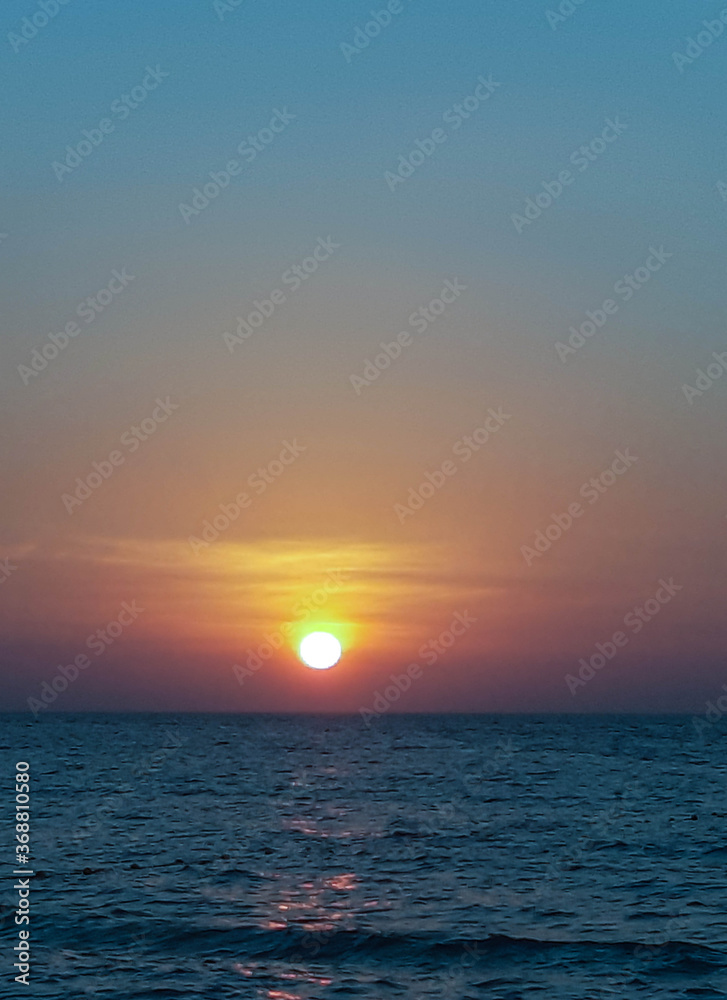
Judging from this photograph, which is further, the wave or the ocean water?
the wave

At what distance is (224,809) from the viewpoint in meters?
51.4

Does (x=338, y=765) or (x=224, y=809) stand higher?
(x=338, y=765)

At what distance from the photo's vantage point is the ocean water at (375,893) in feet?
76.1

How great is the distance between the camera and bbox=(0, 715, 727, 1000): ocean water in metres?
23.2

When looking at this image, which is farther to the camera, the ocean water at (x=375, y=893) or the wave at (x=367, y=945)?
the wave at (x=367, y=945)

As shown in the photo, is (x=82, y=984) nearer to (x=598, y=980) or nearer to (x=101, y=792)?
(x=598, y=980)

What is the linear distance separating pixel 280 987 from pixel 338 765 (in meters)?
67.7

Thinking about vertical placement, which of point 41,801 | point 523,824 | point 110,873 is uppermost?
point 41,801

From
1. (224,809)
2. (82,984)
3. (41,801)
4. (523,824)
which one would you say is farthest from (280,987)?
(41,801)

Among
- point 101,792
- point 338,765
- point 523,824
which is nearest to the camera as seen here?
point 523,824

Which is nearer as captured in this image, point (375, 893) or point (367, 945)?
point (367, 945)

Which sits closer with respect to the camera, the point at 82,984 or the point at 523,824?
the point at 82,984

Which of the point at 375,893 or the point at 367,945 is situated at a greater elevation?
the point at 375,893

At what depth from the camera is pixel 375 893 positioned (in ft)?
101
